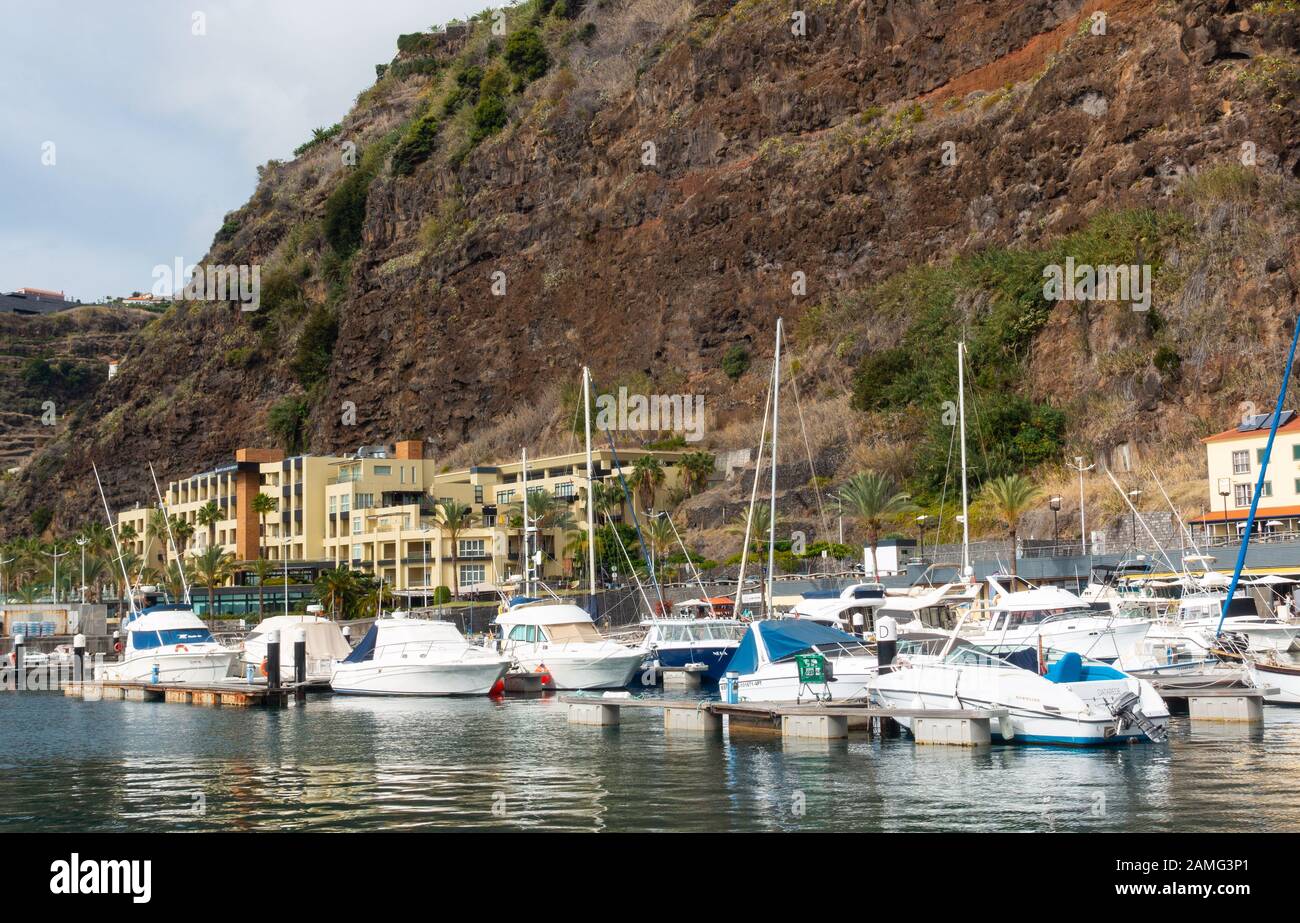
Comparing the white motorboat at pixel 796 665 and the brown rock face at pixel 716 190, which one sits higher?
the brown rock face at pixel 716 190

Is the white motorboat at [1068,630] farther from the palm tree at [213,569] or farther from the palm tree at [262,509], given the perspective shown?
the palm tree at [262,509]

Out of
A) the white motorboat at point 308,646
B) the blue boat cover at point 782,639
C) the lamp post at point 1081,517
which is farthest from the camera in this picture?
the lamp post at point 1081,517

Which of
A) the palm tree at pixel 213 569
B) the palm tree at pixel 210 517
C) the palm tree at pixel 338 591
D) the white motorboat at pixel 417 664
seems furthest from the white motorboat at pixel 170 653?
the palm tree at pixel 210 517

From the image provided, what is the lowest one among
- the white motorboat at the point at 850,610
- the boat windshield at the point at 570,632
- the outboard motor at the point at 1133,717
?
the outboard motor at the point at 1133,717

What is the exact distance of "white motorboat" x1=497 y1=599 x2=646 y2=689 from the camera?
162 feet

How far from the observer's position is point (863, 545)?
78062mm

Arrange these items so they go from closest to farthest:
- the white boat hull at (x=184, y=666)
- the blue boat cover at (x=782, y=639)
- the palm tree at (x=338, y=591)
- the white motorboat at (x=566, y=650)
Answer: the blue boat cover at (x=782, y=639)
the white motorboat at (x=566, y=650)
the white boat hull at (x=184, y=666)
the palm tree at (x=338, y=591)

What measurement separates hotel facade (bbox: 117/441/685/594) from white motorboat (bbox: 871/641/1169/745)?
2313 inches

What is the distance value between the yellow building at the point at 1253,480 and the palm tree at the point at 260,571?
61891 mm

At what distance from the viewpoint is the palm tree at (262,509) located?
11306 centimetres

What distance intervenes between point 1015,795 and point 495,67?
129 m

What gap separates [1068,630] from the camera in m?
40.2
